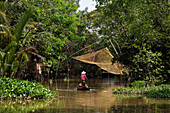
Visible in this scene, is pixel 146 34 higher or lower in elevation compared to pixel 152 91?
higher

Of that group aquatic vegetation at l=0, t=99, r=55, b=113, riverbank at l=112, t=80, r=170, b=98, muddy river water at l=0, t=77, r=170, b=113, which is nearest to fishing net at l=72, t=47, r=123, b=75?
riverbank at l=112, t=80, r=170, b=98

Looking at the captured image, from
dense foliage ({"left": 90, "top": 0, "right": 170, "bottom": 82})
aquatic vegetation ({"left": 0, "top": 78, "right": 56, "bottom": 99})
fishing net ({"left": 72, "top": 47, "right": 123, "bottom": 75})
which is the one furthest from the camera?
fishing net ({"left": 72, "top": 47, "right": 123, "bottom": 75})

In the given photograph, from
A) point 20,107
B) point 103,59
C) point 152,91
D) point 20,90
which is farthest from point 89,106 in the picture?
point 103,59

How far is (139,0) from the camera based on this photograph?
1941cm

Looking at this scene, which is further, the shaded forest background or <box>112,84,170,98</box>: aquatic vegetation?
the shaded forest background

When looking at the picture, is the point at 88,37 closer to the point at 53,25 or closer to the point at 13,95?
the point at 53,25

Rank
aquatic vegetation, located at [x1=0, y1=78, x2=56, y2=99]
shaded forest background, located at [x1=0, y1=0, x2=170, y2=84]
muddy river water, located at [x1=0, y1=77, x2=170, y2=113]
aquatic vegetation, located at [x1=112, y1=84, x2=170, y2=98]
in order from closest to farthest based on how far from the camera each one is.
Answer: muddy river water, located at [x1=0, y1=77, x2=170, y2=113] → aquatic vegetation, located at [x1=0, y1=78, x2=56, y2=99] → aquatic vegetation, located at [x1=112, y1=84, x2=170, y2=98] → shaded forest background, located at [x1=0, y1=0, x2=170, y2=84]

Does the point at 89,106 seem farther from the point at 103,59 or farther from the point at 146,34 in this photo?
the point at 103,59

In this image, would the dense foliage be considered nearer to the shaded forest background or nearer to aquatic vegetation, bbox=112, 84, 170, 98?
the shaded forest background

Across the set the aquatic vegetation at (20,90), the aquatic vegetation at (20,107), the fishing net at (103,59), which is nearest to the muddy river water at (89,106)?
the aquatic vegetation at (20,107)

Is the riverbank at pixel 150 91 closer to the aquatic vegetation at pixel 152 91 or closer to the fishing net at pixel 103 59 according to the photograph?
the aquatic vegetation at pixel 152 91

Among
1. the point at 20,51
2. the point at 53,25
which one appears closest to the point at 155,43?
the point at 53,25

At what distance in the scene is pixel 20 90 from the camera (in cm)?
1185

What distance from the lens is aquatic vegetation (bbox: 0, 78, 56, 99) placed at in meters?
11.6
